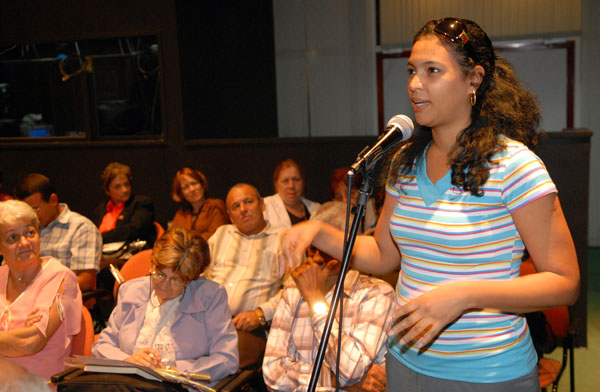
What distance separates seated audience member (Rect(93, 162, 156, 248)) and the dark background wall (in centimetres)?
95

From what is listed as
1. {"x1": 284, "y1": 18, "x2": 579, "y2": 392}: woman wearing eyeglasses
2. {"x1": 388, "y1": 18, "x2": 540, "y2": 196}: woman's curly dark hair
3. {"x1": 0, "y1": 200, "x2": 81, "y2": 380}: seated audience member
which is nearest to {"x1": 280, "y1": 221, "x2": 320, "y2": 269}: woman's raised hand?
{"x1": 284, "y1": 18, "x2": 579, "y2": 392}: woman wearing eyeglasses

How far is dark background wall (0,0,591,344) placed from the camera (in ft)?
18.2

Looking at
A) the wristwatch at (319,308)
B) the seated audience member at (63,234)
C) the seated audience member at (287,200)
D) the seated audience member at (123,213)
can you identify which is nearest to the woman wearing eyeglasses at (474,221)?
the wristwatch at (319,308)

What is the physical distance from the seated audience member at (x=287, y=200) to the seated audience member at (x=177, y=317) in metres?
1.83

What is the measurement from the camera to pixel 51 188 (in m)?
4.02

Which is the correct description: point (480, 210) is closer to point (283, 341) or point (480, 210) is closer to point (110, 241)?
point (283, 341)

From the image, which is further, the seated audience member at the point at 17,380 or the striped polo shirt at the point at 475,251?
the striped polo shirt at the point at 475,251

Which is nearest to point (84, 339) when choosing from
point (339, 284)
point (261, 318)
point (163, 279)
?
point (163, 279)

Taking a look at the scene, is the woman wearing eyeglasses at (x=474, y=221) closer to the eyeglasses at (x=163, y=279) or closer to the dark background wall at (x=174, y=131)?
the eyeglasses at (x=163, y=279)

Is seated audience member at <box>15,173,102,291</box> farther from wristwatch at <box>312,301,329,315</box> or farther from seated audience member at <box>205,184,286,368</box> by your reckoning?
wristwatch at <box>312,301,329,315</box>

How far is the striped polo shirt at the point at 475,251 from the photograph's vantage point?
4.08 feet

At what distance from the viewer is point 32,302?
102 inches

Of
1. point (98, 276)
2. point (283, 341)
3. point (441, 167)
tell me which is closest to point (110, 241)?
point (98, 276)

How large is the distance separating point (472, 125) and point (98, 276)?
3369 millimetres
